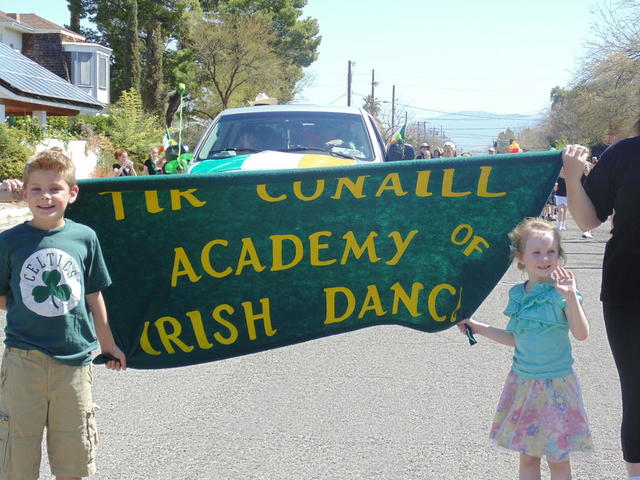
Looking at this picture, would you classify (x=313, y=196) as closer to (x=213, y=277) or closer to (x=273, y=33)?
(x=213, y=277)

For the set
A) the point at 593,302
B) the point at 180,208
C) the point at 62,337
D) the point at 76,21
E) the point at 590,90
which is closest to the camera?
the point at 62,337

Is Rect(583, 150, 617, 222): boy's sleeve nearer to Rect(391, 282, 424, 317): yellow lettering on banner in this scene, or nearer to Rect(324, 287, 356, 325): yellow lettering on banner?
Rect(391, 282, 424, 317): yellow lettering on banner

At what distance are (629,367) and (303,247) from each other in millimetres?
1594

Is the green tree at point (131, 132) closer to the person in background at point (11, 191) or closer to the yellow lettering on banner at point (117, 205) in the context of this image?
the yellow lettering on banner at point (117, 205)

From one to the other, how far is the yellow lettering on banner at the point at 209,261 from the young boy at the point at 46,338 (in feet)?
2.47

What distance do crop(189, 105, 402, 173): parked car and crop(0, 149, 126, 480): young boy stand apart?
4673 mm

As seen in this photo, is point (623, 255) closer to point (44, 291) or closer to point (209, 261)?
point (209, 261)

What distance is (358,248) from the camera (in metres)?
4.23

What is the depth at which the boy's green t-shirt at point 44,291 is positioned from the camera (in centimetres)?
337

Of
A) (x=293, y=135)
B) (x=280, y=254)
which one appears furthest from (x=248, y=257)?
(x=293, y=135)

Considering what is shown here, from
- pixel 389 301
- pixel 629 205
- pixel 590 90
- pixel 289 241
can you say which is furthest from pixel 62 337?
pixel 590 90

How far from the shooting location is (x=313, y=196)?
165 inches

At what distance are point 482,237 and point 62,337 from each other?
6.59ft

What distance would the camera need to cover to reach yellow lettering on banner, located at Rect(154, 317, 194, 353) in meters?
4.17
